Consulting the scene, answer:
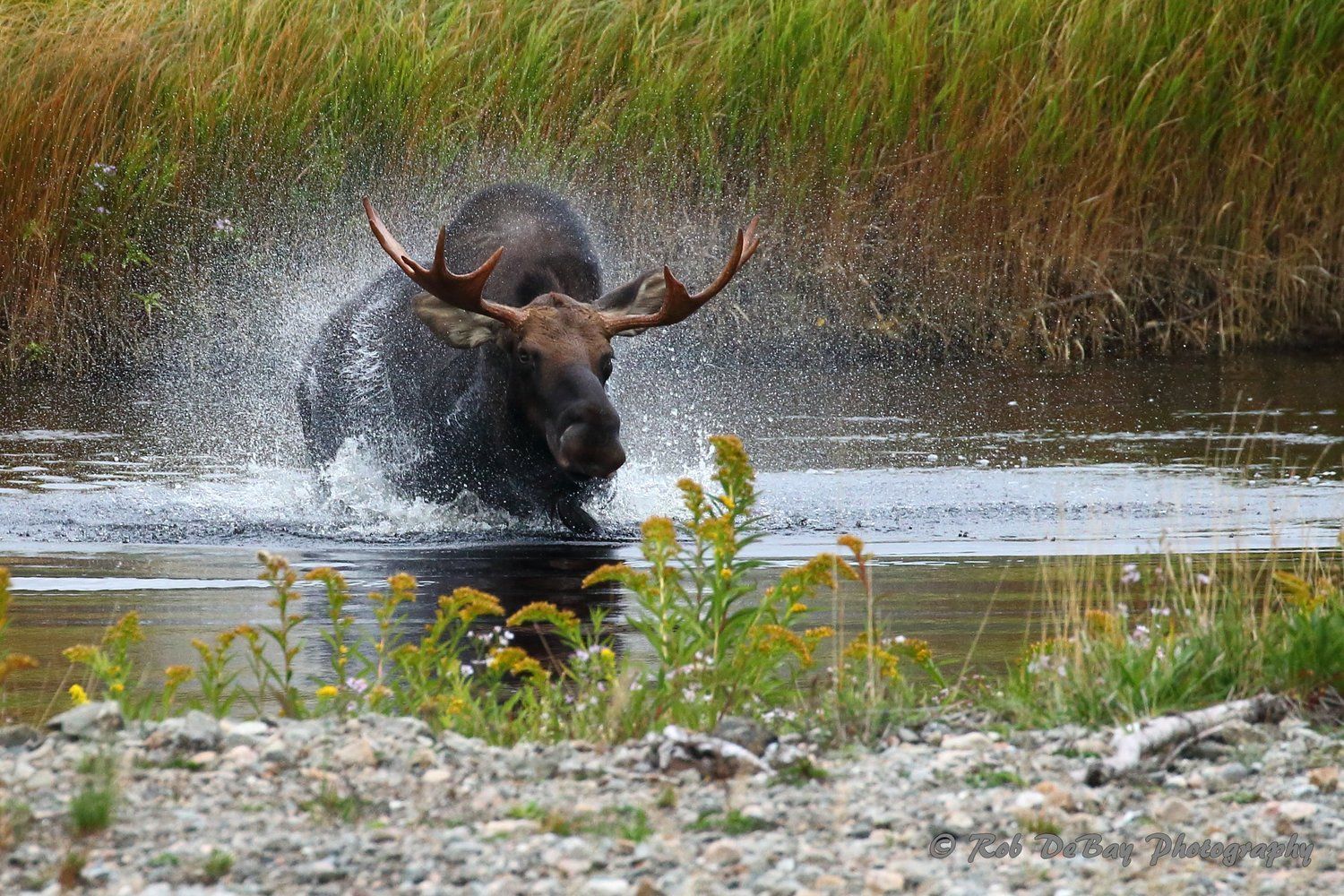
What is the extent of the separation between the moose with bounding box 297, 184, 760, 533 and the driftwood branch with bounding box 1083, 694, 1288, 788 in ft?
12.4

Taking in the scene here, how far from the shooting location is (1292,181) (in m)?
13.9

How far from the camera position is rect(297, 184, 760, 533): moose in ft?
28.0

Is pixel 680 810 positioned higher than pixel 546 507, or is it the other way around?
pixel 546 507

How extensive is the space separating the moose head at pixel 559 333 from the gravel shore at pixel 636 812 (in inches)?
144

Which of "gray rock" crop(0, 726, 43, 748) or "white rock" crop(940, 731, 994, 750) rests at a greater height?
"gray rock" crop(0, 726, 43, 748)

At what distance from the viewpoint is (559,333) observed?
342 inches

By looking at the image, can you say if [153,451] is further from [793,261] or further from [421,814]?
[421,814]

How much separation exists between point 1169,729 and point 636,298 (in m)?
5.03

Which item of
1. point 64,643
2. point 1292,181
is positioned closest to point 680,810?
point 64,643

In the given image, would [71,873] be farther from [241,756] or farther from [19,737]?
[19,737]

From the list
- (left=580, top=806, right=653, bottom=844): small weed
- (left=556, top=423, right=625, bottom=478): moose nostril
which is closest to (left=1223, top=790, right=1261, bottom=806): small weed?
(left=580, top=806, right=653, bottom=844): small weed

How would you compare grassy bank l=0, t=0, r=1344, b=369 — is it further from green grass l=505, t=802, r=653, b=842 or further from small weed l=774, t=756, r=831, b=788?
green grass l=505, t=802, r=653, b=842

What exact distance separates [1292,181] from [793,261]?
3.42 metres

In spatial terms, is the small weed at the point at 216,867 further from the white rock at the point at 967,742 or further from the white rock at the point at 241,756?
the white rock at the point at 967,742
